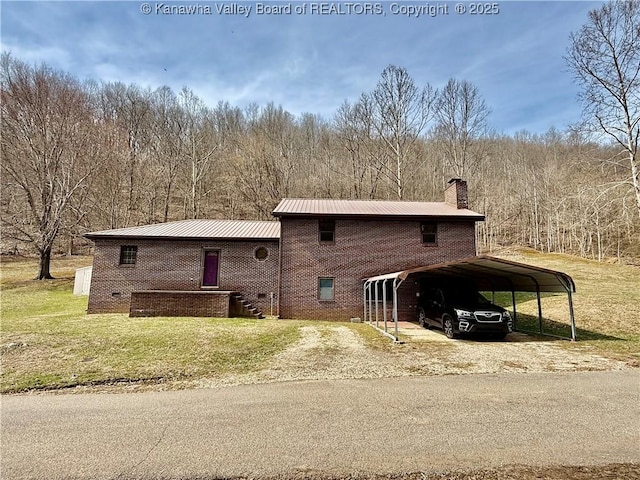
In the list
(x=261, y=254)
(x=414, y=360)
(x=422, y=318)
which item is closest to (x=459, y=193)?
(x=422, y=318)

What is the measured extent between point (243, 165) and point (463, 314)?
27.5m

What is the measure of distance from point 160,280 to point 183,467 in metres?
13.9

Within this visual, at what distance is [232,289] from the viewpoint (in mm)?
16016

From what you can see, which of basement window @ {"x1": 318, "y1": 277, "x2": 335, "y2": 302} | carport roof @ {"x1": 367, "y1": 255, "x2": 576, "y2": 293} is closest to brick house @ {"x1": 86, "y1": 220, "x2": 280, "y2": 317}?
basement window @ {"x1": 318, "y1": 277, "x2": 335, "y2": 302}

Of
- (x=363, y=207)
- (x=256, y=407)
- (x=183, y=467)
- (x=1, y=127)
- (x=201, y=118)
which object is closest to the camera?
(x=183, y=467)

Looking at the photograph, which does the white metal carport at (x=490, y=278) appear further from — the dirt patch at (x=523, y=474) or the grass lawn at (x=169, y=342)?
the dirt patch at (x=523, y=474)

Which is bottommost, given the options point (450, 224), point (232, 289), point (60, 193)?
point (232, 289)

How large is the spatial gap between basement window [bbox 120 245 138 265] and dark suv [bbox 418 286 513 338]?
13827 millimetres

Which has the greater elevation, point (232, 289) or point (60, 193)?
point (60, 193)

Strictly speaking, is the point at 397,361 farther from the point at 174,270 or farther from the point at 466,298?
the point at 174,270

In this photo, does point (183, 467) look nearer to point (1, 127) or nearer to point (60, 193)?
point (60, 193)

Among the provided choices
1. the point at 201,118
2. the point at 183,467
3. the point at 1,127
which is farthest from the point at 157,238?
the point at 201,118

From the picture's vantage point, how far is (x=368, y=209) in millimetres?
17281

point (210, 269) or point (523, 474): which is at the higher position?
point (210, 269)
